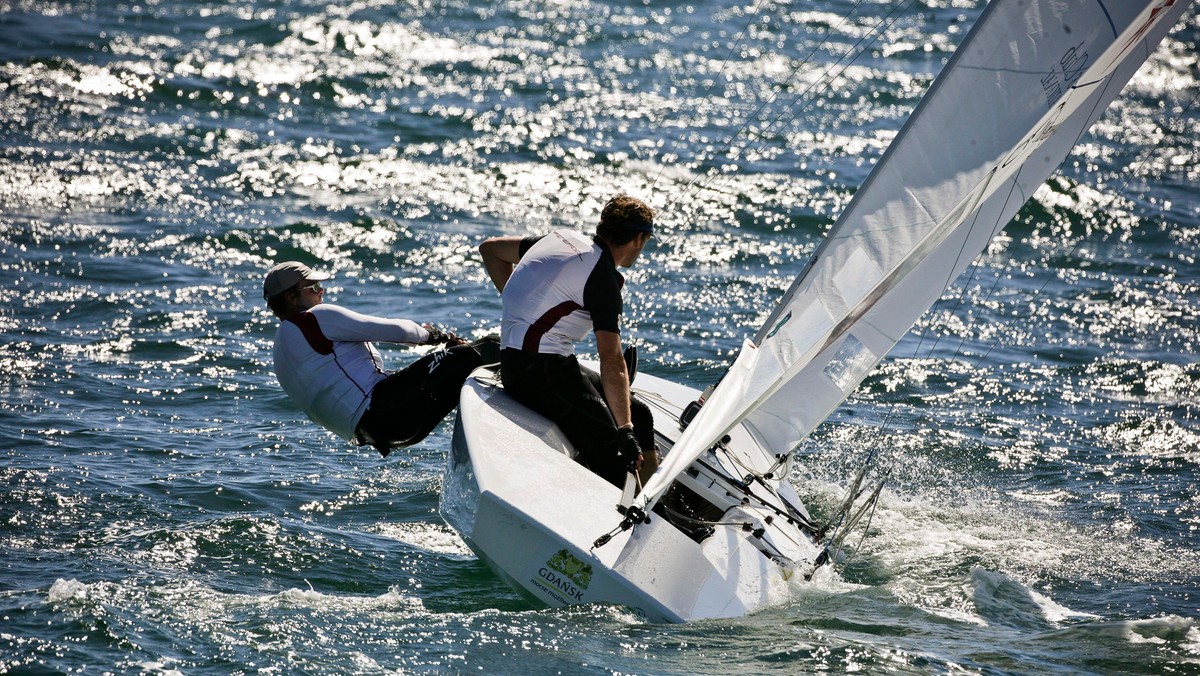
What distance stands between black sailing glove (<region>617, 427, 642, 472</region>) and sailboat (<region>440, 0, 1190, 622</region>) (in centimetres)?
12

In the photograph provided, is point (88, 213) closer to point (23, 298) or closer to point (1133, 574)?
point (23, 298)

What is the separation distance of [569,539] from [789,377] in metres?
1.32

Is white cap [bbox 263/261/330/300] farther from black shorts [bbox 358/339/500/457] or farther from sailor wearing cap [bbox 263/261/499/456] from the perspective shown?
black shorts [bbox 358/339/500/457]

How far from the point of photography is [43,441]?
6.37 m

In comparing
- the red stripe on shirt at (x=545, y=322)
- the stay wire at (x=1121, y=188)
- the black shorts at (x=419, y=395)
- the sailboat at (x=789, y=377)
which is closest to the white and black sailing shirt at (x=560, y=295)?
the red stripe on shirt at (x=545, y=322)

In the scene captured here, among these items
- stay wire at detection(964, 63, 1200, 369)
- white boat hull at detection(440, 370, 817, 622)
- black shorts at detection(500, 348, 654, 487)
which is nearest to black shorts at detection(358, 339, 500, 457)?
white boat hull at detection(440, 370, 817, 622)

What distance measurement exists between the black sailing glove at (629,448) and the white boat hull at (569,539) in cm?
12

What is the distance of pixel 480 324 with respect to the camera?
9086 millimetres

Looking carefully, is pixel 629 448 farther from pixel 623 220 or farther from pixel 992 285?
pixel 992 285

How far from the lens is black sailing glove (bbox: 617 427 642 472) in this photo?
15.5ft

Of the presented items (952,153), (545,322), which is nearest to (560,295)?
(545,322)

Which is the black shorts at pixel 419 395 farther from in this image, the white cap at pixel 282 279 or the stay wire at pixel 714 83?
the stay wire at pixel 714 83

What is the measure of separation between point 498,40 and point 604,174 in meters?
5.58

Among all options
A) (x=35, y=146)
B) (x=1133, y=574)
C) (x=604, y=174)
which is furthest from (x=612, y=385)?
(x=35, y=146)
